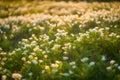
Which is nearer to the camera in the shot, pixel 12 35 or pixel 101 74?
pixel 101 74

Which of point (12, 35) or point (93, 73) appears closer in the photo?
point (93, 73)

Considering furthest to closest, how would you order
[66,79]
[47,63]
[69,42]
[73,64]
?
[69,42], [47,63], [73,64], [66,79]

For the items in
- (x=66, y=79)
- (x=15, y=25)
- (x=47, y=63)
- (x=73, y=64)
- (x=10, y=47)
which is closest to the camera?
(x=66, y=79)

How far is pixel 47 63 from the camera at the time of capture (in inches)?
282

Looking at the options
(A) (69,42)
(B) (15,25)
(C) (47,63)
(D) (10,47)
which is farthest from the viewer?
(B) (15,25)

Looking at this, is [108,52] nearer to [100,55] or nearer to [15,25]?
[100,55]

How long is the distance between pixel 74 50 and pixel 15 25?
5141 mm

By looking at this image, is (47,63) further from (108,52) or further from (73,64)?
(108,52)

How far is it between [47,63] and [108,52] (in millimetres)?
1616

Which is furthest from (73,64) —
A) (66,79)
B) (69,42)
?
(69,42)

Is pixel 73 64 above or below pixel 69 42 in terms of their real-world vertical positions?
below

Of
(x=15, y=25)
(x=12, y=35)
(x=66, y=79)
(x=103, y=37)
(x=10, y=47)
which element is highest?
(x=15, y=25)

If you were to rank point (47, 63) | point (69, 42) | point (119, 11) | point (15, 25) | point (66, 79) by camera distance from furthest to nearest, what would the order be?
1. point (15, 25)
2. point (119, 11)
3. point (69, 42)
4. point (47, 63)
5. point (66, 79)

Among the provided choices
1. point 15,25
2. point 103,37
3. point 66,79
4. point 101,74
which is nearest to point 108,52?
point 103,37
